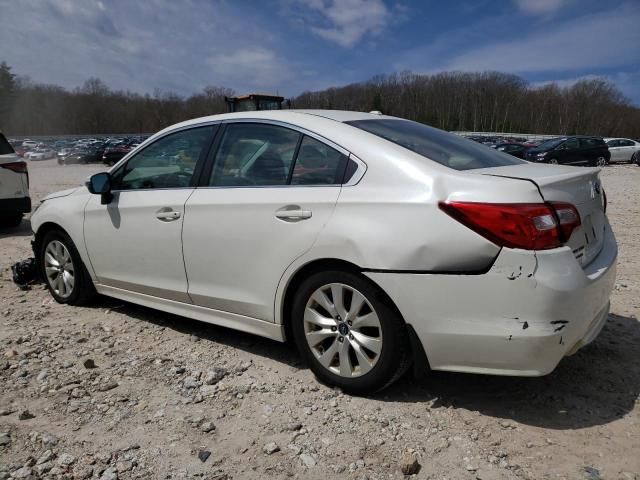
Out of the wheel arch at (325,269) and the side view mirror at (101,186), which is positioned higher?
the side view mirror at (101,186)

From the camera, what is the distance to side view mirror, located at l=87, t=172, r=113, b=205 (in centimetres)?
384

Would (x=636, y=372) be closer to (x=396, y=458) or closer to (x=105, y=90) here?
(x=396, y=458)

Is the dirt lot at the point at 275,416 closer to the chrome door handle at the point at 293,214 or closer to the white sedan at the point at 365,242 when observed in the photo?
the white sedan at the point at 365,242

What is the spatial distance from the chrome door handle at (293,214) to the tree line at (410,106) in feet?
312

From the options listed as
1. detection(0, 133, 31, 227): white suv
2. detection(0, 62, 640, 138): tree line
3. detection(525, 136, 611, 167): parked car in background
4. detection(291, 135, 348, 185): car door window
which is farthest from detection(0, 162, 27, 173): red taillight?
detection(0, 62, 640, 138): tree line

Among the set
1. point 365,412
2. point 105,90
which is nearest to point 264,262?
point 365,412

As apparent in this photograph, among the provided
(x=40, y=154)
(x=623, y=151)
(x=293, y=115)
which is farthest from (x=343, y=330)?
(x=40, y=154)

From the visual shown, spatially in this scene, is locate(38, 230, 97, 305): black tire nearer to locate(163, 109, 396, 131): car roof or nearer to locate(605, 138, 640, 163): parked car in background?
locate(163, 109, 396, 131): car roof

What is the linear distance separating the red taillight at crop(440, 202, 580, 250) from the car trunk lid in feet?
0.32

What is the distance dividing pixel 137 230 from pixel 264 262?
1.21 meters

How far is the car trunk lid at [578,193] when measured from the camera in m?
2.42

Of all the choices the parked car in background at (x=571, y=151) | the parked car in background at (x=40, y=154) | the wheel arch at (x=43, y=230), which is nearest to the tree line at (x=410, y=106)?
the parked car in background at (x=40, y=154)

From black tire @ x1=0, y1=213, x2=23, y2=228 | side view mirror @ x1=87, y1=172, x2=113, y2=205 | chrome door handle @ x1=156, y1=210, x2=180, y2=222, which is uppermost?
side view mirror @ x1=87, y1=172, x2=113, y2=205

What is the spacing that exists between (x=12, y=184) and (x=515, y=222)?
28.0ft
